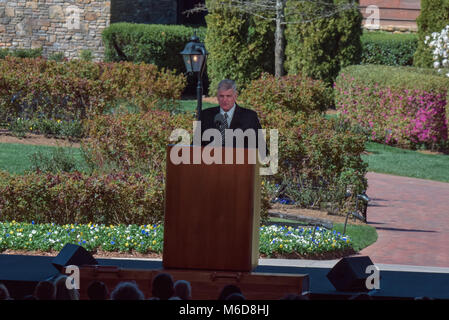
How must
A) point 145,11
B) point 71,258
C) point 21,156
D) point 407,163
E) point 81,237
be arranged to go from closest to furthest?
point 71,258 → point 81,237 → point 21,156 → point 407,163 → point 145,11

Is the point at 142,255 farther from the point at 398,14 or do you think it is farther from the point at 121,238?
the point at 398,14

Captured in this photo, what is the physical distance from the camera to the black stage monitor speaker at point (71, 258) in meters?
5.92

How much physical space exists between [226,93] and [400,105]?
16659 mm

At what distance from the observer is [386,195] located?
1541 centimetres

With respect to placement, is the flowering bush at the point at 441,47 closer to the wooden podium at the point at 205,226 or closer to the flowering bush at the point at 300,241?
the flowering bush at the point at 300,241

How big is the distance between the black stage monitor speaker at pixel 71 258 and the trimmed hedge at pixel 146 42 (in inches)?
894

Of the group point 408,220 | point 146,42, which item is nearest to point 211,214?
point 408,220

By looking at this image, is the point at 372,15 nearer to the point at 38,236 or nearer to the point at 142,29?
the point at 142,29

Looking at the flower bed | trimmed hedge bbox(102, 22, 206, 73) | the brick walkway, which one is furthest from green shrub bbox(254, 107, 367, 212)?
trimmed hedge bbox(102, 22, 206, 73)

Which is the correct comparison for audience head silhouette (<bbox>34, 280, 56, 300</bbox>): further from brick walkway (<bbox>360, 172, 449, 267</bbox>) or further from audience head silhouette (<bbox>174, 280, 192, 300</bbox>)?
brick walkway (<bbox>360, 172, 449, 267</bbox>)

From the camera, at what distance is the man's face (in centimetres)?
626

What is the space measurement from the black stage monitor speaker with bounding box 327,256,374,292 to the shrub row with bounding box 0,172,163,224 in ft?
16.7

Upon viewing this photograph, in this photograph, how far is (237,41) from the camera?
2698 cm

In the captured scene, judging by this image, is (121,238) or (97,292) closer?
(97,292)
